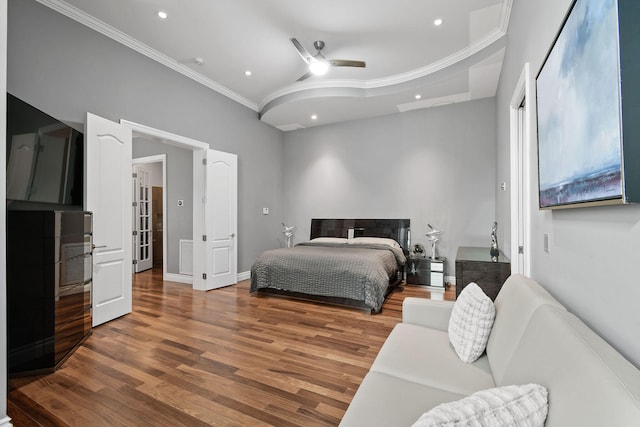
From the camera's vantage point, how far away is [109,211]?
308cm

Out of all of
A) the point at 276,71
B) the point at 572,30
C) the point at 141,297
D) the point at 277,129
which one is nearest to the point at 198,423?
the point at 572,30

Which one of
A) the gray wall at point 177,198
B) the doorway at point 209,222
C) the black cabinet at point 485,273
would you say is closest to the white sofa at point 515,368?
the black cabinet at point 485,273

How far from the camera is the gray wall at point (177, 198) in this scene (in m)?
5.06

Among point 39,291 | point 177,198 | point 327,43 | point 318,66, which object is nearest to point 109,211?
point 39,291

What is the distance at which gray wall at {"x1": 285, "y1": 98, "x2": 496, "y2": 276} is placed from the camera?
4.53m

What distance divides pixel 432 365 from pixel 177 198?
5.00 meters

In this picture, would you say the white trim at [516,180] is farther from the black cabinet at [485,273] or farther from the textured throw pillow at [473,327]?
the textured throw pillow at [473,327]

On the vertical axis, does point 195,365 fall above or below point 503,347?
below

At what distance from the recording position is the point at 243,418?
1626mm

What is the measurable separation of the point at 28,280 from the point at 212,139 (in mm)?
2959

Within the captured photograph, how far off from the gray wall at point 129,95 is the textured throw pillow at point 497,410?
368 cm

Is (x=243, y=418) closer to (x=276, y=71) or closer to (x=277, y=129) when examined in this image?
(x=276, y=71)

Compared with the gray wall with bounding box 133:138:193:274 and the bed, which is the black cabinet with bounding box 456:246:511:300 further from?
the gray wall with bounding box 133:138:193:274

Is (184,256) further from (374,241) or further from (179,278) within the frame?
(374,241)
